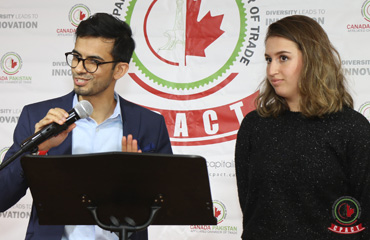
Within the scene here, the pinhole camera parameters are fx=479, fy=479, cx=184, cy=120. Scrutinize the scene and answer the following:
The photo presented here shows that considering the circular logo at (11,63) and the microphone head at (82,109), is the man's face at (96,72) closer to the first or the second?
the microphone head at (82,109)

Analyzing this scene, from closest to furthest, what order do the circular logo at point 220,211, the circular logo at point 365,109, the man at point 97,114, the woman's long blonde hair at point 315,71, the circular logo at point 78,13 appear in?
the woman's long blonde hair at point 315,71
the man at point 97,114
the circular logo at point 365,109
the circular logo at point 220,211
the circular logo at point 78,13

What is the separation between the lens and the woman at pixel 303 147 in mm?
1985

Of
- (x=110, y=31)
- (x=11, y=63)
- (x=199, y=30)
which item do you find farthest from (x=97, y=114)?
(x=11, y=63)

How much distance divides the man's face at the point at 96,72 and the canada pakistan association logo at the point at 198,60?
95 centimetres

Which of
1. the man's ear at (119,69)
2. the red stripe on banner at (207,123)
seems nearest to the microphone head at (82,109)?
the man's ear at (119,69)

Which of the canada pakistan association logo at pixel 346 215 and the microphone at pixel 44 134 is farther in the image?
the canada pakistan association logo at pixel 346 215

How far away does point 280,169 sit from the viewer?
6.73 feet

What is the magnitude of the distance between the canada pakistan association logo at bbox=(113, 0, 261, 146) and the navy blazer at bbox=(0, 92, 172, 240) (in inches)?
33.3

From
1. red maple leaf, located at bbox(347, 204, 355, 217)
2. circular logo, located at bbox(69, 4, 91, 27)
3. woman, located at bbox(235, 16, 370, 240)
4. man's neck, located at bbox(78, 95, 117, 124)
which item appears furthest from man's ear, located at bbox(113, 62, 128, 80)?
red maple leaf, located at bbox(347, 204, 355, 217)

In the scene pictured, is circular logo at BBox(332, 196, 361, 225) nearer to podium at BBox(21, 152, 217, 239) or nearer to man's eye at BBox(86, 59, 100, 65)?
podium at BBox(21, 152, 217, 239)

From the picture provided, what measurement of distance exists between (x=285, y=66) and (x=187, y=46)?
52.5 inches

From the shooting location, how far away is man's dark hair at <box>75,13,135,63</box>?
240 cm

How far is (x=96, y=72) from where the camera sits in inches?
92.0

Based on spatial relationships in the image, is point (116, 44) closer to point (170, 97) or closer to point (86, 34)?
point (86, 34)
